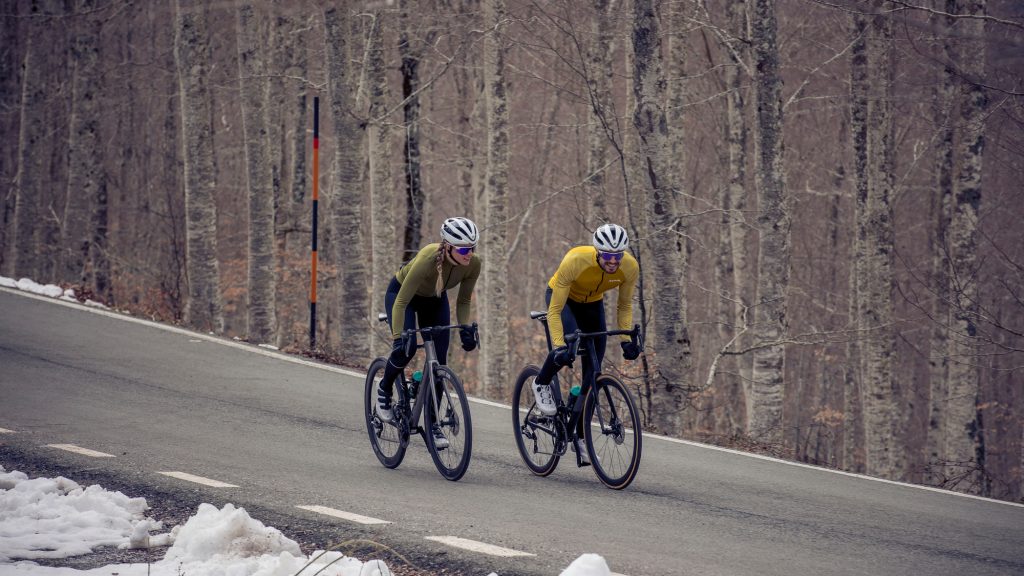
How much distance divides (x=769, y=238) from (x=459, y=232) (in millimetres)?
7733

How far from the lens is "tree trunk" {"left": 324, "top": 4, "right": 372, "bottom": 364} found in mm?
16172

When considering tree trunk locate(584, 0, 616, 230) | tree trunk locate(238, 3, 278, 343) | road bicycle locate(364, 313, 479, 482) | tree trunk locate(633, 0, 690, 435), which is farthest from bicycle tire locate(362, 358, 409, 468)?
tree trunk locate(238, 3, 278, 343)

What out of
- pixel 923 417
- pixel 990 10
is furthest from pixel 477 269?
pixel 923 417

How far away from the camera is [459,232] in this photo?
25.5 ft

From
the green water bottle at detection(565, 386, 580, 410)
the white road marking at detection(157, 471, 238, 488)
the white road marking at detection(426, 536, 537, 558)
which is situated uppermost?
the green water bottle at detection(565, 386, 580, 410)

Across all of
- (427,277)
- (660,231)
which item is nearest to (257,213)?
(660,231)

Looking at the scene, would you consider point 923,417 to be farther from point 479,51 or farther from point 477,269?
point 477,269

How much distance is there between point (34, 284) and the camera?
1800 cm

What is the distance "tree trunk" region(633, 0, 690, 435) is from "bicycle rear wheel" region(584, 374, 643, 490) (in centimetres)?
490

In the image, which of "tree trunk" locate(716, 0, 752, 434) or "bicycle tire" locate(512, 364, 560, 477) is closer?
"bicycle tire" locate(512, 364, 560, 477)

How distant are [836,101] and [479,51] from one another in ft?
30.8

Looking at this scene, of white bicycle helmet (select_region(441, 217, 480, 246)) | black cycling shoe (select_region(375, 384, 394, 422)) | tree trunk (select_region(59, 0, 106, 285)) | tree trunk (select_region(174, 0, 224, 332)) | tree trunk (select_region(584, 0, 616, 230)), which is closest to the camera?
white bicycle helmet (select_region(441, 217, 480, 246))

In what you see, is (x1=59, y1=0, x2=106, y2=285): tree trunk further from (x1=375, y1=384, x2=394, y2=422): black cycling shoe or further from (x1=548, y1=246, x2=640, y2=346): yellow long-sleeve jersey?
(x1=548, y1=246, x2=640, y2=346): yellow long-sleeve jersey

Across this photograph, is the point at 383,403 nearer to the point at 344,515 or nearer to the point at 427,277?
the point at 427,277
